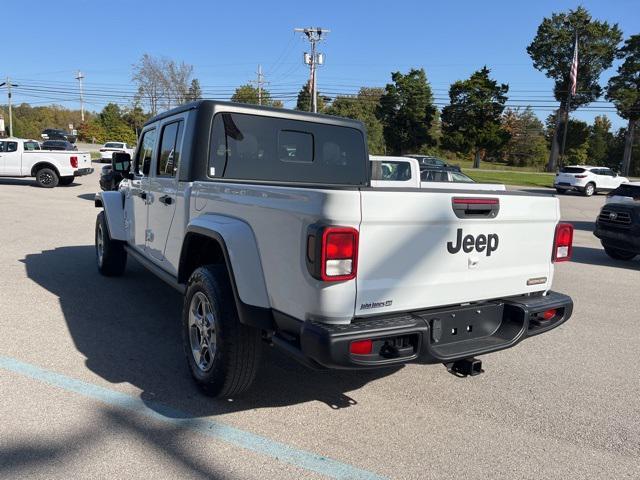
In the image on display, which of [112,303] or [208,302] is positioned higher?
[208,302]

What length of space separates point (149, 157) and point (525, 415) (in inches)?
159

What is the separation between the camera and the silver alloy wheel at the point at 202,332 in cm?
348

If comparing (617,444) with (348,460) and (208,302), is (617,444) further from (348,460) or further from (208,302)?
(208,302)

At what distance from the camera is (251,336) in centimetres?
331

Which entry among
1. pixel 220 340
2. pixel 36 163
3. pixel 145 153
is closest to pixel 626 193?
pixel 145 153

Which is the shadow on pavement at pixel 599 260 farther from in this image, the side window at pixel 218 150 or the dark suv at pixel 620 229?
the side window at pixel 218 150

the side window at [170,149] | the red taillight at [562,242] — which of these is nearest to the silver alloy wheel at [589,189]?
the red taillight at [562,242]

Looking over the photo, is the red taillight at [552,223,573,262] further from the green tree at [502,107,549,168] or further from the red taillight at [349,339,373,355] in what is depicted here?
the green tree at [502,107,549,168]

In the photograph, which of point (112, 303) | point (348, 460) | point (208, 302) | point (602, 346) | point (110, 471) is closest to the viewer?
point (110, 471)

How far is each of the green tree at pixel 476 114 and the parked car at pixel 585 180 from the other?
27230 mm

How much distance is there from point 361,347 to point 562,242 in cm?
182

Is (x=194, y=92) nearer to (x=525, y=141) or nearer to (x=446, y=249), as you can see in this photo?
(x=525, y=141)

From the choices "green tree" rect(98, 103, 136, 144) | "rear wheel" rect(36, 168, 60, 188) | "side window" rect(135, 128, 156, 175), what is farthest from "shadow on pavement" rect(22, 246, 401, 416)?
"green tree" rect(98, 103, 136, 144)

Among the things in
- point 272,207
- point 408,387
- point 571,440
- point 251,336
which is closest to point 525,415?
point 571,440
